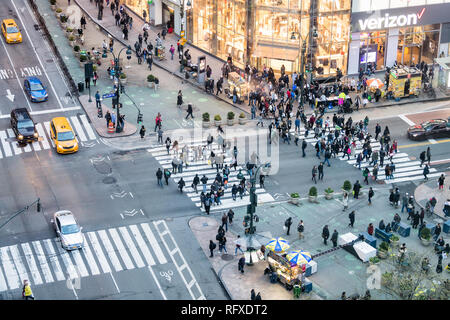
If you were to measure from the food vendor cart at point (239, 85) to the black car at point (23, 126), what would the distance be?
1800 centimetres

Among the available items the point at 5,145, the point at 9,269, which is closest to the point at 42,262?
the point at 9,269

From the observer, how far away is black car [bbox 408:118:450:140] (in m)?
61.2

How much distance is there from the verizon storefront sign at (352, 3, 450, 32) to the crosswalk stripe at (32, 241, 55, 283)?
3878cm

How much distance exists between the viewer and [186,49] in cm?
7912

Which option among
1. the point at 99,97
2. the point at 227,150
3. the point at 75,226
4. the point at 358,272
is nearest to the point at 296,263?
the point at 358,272

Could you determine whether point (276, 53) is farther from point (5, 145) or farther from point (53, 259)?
point (53, 259)

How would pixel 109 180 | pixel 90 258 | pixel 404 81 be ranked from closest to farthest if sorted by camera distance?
pixel 90 258, pixel 109 180, pixel 404 81

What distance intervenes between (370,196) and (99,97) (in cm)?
2582

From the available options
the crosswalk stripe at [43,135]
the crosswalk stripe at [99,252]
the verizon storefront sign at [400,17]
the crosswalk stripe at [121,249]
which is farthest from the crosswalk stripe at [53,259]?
the verizon storefront sign at [400,17]

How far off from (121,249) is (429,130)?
28.2 m

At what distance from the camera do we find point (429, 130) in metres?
61.3

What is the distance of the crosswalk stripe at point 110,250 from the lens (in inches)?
1745

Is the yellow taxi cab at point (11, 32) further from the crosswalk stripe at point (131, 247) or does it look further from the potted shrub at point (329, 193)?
the potted shrub at point (329, 193)

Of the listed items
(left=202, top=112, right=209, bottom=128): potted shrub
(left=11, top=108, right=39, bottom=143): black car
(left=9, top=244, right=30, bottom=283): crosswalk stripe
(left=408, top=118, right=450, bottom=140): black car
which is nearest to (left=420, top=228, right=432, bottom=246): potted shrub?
(left=408, top=118, right=450, bottom=140): black car
